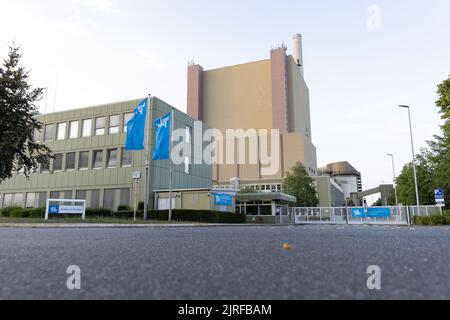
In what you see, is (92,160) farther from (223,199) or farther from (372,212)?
(372,212)

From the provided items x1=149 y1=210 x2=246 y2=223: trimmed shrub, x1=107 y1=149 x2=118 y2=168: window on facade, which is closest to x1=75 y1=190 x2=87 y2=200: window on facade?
x1=107 y1=149 x2=118 y2=168: window on facade

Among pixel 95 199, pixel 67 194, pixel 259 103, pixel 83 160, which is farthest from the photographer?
pixel 259 103

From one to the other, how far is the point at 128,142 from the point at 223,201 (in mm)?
12892

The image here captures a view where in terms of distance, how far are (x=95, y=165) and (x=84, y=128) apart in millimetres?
A: 4278

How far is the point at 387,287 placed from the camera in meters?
1.80

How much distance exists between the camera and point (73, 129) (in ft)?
116

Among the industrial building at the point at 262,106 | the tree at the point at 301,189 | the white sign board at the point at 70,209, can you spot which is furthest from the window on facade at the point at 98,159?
the industrial building at the point at 262,106

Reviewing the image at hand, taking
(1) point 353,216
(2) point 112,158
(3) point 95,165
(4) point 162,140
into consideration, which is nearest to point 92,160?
(3) point 95,165

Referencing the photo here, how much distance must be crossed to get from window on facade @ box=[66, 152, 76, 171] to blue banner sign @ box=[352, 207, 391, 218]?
89.9 feet

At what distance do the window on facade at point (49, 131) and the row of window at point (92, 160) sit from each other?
273cm

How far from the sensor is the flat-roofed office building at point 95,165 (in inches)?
1257

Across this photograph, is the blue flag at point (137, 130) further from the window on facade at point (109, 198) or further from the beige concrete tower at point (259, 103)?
the beige concrete tower at point (259, 103)
